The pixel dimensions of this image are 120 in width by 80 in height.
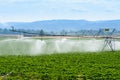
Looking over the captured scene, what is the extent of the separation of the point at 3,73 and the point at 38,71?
7.74 feet

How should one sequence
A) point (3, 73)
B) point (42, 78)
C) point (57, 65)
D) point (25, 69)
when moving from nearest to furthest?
point (42, 78)
point (3, 73)
point (25, 69)
point (57, 65)

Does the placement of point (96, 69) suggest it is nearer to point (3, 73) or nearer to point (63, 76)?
point (63, 76)

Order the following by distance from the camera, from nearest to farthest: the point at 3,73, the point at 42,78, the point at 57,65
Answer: the point at 42,78 → the point at 3,73 → the point at 57,65

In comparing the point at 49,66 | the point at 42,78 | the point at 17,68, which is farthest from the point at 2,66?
the point at 42,78

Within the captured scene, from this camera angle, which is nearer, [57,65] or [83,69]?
[83,69]

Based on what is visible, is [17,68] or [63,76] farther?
[17,68]

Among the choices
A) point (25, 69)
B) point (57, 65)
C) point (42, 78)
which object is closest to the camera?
point (42, 78)

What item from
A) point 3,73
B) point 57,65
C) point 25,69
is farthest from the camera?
point 57,65

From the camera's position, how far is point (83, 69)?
28547mm

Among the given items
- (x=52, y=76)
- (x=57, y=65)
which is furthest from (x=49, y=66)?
(x=52, y=76)

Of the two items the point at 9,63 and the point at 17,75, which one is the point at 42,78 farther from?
the point at 9,63

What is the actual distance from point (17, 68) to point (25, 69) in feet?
2.33

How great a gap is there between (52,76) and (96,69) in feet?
15.0

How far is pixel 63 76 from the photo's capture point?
25156 millimetres
